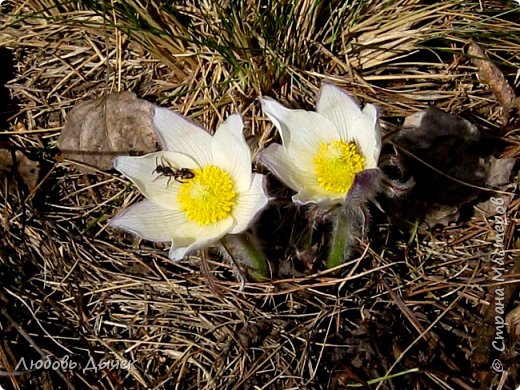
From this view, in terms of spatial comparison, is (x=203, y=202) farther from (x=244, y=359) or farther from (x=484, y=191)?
(x=484, y=191)

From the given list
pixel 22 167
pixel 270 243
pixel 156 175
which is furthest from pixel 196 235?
pixel 22 167

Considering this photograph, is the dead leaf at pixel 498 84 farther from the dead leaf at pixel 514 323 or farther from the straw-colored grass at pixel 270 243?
the dead leaf at pixel 514 323

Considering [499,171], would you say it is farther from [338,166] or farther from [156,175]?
[156,175]

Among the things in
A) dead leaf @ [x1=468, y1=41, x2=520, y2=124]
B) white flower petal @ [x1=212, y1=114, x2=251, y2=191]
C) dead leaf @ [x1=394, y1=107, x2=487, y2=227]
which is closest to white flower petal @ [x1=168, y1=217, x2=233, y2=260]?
white flower petal @ [x1=212, y1=114, x2=251, y2=191]

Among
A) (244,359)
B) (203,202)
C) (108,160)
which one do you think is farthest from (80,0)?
(244,359)

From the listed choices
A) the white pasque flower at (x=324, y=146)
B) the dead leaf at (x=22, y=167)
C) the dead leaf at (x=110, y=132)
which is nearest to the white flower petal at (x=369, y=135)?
the white pasque flower at (x=324, y=146)

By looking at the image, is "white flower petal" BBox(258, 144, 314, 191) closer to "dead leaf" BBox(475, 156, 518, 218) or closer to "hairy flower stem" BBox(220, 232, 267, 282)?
"hairy flower stem" BBox(220, 232, 267, 282)
